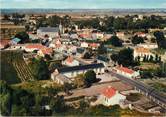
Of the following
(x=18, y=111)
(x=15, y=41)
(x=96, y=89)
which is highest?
(x=18, y=111)

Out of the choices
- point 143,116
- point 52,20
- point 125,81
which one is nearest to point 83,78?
point 125,81

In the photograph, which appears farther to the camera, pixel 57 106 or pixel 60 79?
pixel 60 79

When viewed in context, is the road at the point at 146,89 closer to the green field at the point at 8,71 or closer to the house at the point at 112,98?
the house at the point at 112,98

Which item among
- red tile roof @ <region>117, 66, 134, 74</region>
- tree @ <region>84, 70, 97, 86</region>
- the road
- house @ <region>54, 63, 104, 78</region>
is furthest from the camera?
red tile roof @ <region>117, 66, 134, 74</region>

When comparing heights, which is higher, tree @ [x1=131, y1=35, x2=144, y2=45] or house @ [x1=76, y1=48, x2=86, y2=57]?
tree @ [x1=131, y1=35, x2=144, y2=45]

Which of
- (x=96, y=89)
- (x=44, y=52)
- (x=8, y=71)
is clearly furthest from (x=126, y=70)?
(x=44, y=52)

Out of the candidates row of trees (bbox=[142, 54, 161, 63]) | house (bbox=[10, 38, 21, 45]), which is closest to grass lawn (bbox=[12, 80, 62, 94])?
row of trees (bbox=[142, 54, 161, 63])

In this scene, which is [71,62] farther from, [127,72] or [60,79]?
[60,79]

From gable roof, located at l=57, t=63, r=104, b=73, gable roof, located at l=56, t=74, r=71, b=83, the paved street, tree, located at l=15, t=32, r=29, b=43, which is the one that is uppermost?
tree, located at l=15, t=32, r=29, b=43

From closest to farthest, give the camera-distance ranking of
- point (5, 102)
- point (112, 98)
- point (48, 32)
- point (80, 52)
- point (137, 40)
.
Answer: point (5, 102) < point (112, 98) < point (80, 52) < point (137, 40) < point (48, 32)

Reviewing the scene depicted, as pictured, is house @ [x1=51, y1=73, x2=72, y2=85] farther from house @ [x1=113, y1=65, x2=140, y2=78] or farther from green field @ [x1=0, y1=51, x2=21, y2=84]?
house @ [x1=113, y1=65, x2=140, y2=78]
